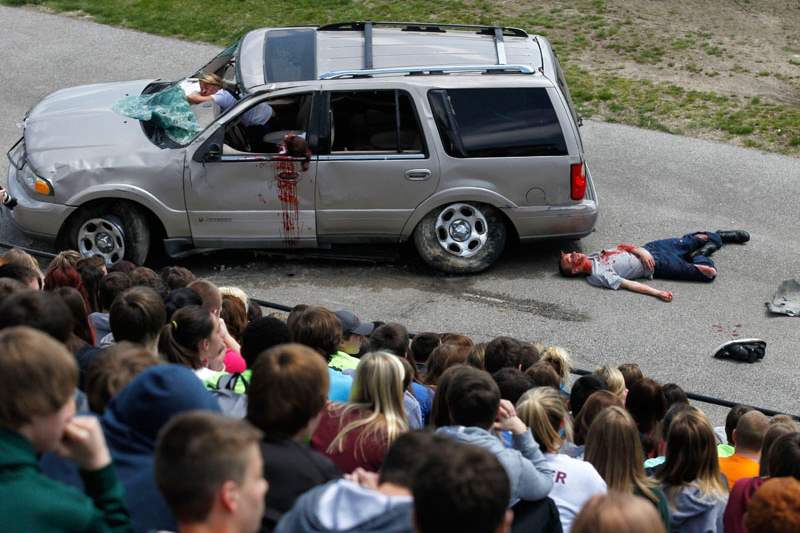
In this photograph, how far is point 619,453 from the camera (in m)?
5.40

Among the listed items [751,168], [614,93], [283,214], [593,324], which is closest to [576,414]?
[593,324]

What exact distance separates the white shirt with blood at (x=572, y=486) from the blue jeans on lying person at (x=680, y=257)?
618 centimetres

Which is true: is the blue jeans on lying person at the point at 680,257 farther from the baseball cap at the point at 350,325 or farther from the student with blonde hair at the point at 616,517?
the student with blonde hair at the point at 616,517

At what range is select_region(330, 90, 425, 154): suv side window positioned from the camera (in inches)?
414

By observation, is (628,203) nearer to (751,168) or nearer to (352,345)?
(751,168)

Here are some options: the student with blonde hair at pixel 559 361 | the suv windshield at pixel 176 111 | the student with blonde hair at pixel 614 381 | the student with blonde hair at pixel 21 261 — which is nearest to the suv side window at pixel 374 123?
the suv windshield at pixel 176 111

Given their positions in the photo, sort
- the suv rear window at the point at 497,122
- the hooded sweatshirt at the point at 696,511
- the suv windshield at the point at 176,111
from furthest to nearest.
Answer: the suv windshield at the point at 176,111 → the suv rear window at the point at 497,122 → the hooded sweatshirt at the point at 696,511

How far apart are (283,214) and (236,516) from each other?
7.32 m

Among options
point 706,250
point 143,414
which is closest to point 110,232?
point 706,250

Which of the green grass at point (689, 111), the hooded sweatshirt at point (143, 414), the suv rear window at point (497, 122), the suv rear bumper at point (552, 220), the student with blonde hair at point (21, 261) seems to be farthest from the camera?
the green grass at point (689, 111)

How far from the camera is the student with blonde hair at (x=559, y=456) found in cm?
526

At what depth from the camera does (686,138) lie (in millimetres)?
14805

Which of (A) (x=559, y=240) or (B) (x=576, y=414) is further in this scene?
(A) (x=559, y=240)

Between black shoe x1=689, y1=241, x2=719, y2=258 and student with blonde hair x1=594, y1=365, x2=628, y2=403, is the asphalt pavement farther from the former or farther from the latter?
student with blonde hair x1=594, y1=365, x2=628, y2=403
